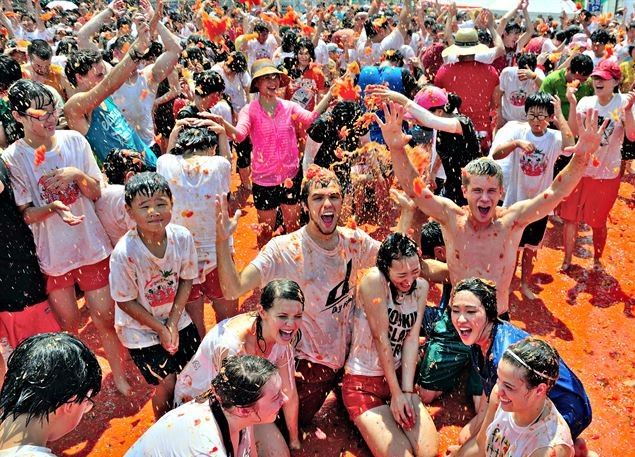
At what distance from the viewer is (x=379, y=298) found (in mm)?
3891

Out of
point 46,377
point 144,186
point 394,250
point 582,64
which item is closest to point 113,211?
point 144,186

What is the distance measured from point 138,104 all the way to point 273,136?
194 centimetres

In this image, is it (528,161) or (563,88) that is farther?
(563,88)

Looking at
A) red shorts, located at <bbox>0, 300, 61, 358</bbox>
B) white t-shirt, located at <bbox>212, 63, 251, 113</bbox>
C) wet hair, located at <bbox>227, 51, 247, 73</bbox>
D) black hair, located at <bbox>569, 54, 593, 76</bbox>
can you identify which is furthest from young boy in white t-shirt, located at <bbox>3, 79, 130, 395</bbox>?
black hair, located at <bbox>569, 54, 593, 76</bbox>

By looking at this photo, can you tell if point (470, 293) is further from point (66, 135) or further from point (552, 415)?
point (66, 135)

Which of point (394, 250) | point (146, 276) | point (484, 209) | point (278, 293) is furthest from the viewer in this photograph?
point (484, 209)

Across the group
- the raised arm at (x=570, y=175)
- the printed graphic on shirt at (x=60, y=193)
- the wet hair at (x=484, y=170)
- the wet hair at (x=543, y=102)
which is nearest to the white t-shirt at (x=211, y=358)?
the printed graphic on shirt at (x=60, y=193)

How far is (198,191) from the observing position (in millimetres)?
4375

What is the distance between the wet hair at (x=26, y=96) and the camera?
12.1ft

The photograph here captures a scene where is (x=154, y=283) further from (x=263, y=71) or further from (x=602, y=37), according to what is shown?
(x=602, y=37)

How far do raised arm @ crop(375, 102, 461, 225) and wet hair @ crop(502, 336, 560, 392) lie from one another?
62.7 inches

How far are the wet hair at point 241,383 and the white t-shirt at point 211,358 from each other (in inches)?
25.5

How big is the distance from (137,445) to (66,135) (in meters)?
2.42

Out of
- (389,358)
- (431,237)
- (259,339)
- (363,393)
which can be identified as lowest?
(363,393)
